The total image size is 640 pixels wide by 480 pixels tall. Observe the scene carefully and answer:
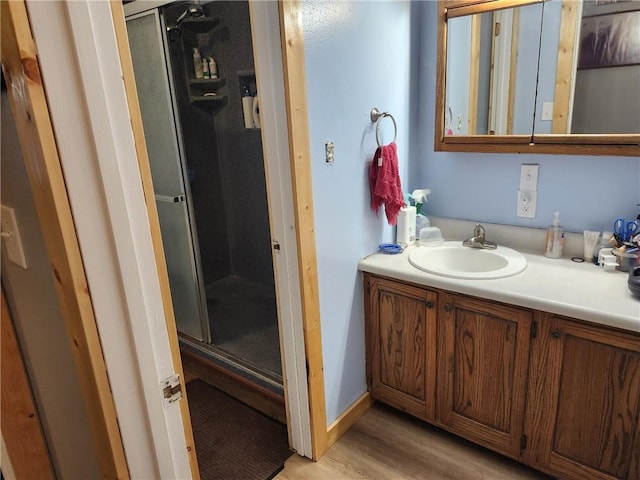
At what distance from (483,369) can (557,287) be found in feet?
1.39

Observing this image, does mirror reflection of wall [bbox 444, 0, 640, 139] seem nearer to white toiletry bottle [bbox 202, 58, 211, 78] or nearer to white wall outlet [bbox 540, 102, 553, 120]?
white wall outlet [bbox 540, 102, 553, 120]

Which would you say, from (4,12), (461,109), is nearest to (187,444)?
(4,12)

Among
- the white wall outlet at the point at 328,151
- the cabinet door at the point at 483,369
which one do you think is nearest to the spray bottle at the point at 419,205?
the cabinet door at the point at 483,369

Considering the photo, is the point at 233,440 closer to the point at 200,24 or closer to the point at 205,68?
the point at 205,68

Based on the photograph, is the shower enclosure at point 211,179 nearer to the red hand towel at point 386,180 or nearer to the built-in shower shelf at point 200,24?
the built-in shower shelf at point 200,24

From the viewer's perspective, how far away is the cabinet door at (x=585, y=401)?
4.40ft

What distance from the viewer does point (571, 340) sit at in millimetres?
1411

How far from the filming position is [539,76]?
1668 millimetres

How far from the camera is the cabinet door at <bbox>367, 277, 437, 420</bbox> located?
5.81 feet

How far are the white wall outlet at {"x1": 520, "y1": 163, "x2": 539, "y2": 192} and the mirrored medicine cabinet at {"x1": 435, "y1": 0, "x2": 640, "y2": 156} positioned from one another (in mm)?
105

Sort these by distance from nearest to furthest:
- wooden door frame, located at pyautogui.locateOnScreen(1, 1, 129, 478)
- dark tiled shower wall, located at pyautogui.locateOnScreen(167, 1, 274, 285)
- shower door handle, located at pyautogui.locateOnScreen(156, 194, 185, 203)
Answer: wooden door frame, located at pyautogui.locateOnScreen(1, 1, 129, 478), shower door handle, located at pyautogui.locateOnScreen(156, 194, 185, 203), dark tiled shower wall, located at pyautogui.locateOnScreen(167, 1, 274, 285)

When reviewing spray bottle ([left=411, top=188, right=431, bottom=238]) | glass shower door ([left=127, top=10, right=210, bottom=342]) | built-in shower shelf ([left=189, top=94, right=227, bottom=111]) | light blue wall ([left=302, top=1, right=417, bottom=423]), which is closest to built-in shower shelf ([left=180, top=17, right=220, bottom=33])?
built-in shower shelf ([left=189, top=94, right=227, bottom=111])

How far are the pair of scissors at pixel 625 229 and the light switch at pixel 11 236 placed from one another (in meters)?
1.90

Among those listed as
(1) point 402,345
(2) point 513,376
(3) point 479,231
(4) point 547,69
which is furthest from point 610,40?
(1) point 402,345
